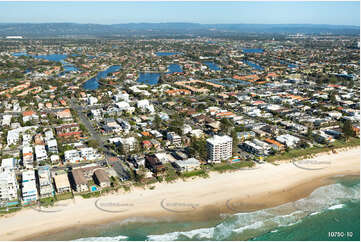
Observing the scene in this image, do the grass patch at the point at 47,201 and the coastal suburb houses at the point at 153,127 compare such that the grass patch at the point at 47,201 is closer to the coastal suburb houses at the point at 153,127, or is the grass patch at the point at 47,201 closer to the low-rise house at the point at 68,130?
the coastal suburb houses at the point at 153,127

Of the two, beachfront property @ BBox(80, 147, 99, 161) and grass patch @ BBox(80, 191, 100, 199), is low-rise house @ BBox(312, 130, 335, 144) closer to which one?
beachfront property @ BBox(80, 147, 99, 161)

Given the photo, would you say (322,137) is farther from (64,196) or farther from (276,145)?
(64,196)

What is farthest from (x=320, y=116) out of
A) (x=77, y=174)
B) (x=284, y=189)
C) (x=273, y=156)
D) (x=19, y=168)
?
(x=19, y=168)

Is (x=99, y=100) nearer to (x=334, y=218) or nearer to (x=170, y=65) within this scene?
(x=334, y=218)

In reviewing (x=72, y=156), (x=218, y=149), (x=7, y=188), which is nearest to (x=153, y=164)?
(x=218, y=149)

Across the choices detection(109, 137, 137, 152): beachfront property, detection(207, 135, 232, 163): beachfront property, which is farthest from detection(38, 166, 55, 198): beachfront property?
detection(207, 135, 232, 163): beachfront property

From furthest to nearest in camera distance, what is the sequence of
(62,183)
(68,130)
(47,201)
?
1. (68,130)
2. (62,183)
3. (47,201)

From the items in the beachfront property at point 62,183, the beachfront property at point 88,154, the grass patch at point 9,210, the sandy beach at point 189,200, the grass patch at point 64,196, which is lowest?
the sandy beach at point 189,200

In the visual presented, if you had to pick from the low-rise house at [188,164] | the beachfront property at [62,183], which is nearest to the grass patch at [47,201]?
the beachfront property at [62,183]
